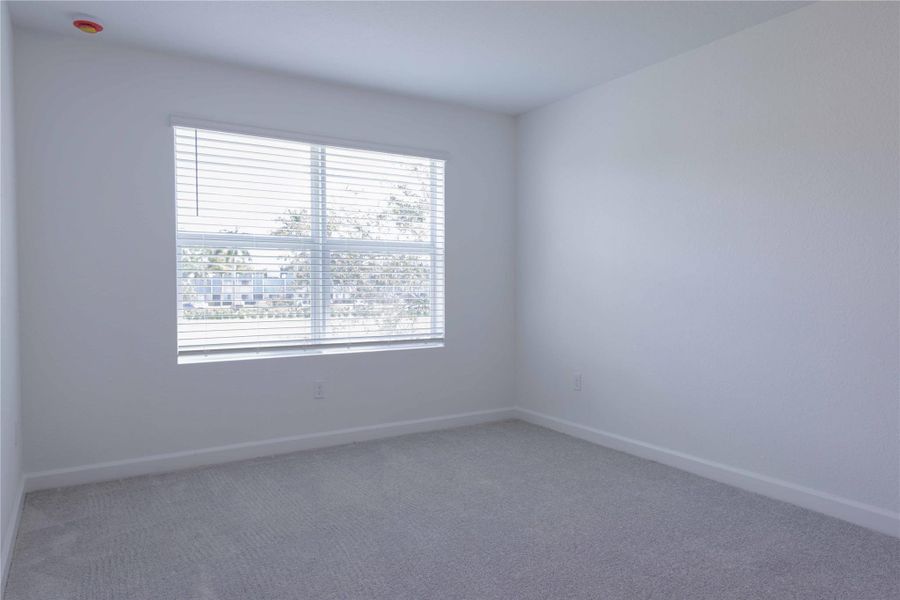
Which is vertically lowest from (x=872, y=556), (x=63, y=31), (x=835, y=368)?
(x=872, y=556)

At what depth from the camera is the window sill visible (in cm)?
369

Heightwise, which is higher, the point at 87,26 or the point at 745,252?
the point at 87,26

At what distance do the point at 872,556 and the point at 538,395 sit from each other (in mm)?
2484

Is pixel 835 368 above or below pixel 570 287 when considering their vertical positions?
below

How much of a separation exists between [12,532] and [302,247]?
2.16 meters

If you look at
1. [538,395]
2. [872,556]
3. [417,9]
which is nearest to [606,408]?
[538,395]

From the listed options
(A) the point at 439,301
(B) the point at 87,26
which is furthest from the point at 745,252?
(B) the point at 87,26

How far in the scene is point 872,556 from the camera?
2484 mm

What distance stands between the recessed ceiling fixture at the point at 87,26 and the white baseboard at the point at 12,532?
7.64 feet

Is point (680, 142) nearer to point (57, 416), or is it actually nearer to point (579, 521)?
point (579, 521)

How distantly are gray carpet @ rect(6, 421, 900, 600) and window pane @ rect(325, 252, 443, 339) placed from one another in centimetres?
103

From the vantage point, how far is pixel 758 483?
→ 10.5 ft

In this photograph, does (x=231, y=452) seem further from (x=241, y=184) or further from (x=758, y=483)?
(x=758, y=483)

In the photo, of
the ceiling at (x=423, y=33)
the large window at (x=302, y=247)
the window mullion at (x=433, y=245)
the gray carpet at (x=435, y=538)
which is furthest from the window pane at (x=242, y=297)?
the ceiling at (x=423, y=33)
